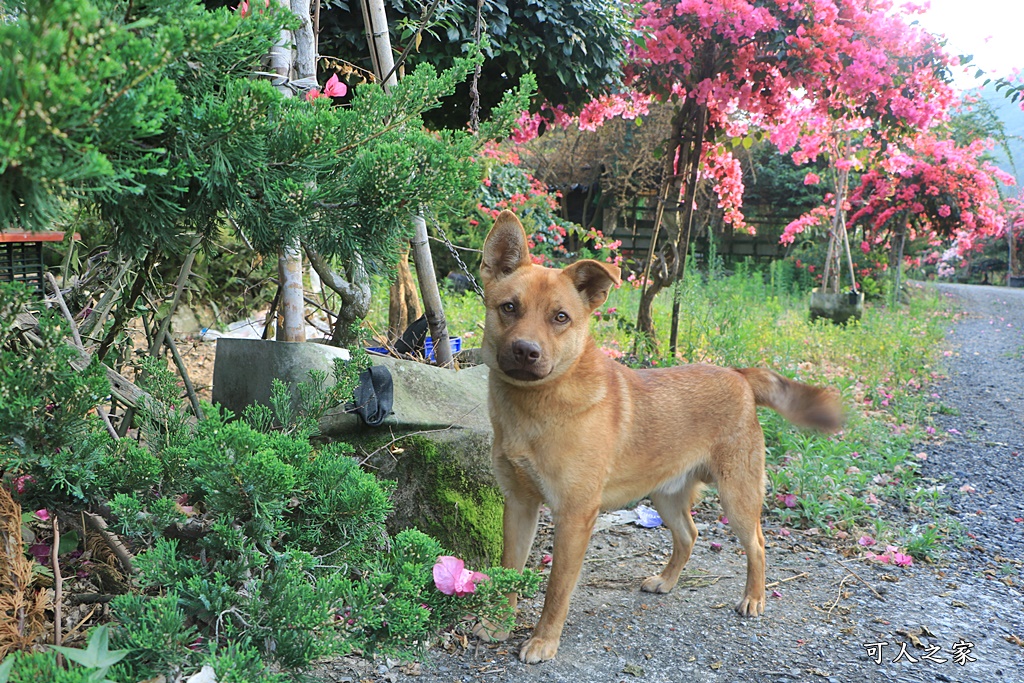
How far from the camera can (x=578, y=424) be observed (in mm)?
2920

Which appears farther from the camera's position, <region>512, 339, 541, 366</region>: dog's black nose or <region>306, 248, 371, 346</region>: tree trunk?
<region>306, 248, 371, 346</region>: tree trunk

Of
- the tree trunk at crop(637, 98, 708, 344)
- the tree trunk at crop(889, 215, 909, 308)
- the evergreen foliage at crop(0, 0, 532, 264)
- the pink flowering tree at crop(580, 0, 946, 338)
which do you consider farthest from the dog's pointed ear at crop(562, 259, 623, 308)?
the tree trunk at crop(889, 215, 909, 308)

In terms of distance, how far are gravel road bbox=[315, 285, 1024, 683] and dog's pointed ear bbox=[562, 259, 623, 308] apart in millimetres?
1323

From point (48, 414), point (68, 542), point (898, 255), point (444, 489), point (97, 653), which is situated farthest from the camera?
point (898, 255)

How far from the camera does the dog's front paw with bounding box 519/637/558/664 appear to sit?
2.78 meters

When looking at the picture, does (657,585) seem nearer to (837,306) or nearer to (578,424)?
(578,424)

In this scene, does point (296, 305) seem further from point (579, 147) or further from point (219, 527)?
point (579, 147)

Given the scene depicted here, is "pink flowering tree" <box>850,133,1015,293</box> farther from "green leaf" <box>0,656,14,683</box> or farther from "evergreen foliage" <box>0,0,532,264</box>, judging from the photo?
"green leaf" <box>0,656,14,683</box>

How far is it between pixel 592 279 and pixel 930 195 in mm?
15399

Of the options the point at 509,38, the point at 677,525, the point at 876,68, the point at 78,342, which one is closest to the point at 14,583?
the point at 78,342

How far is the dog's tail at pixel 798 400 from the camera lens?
11.2 feet

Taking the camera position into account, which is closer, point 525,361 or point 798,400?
point 525,361

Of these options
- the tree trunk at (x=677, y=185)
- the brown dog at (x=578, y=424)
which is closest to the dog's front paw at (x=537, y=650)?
the brown dog at (x=578, y=424)

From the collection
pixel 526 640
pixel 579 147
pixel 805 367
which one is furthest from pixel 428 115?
pixel 579 147
